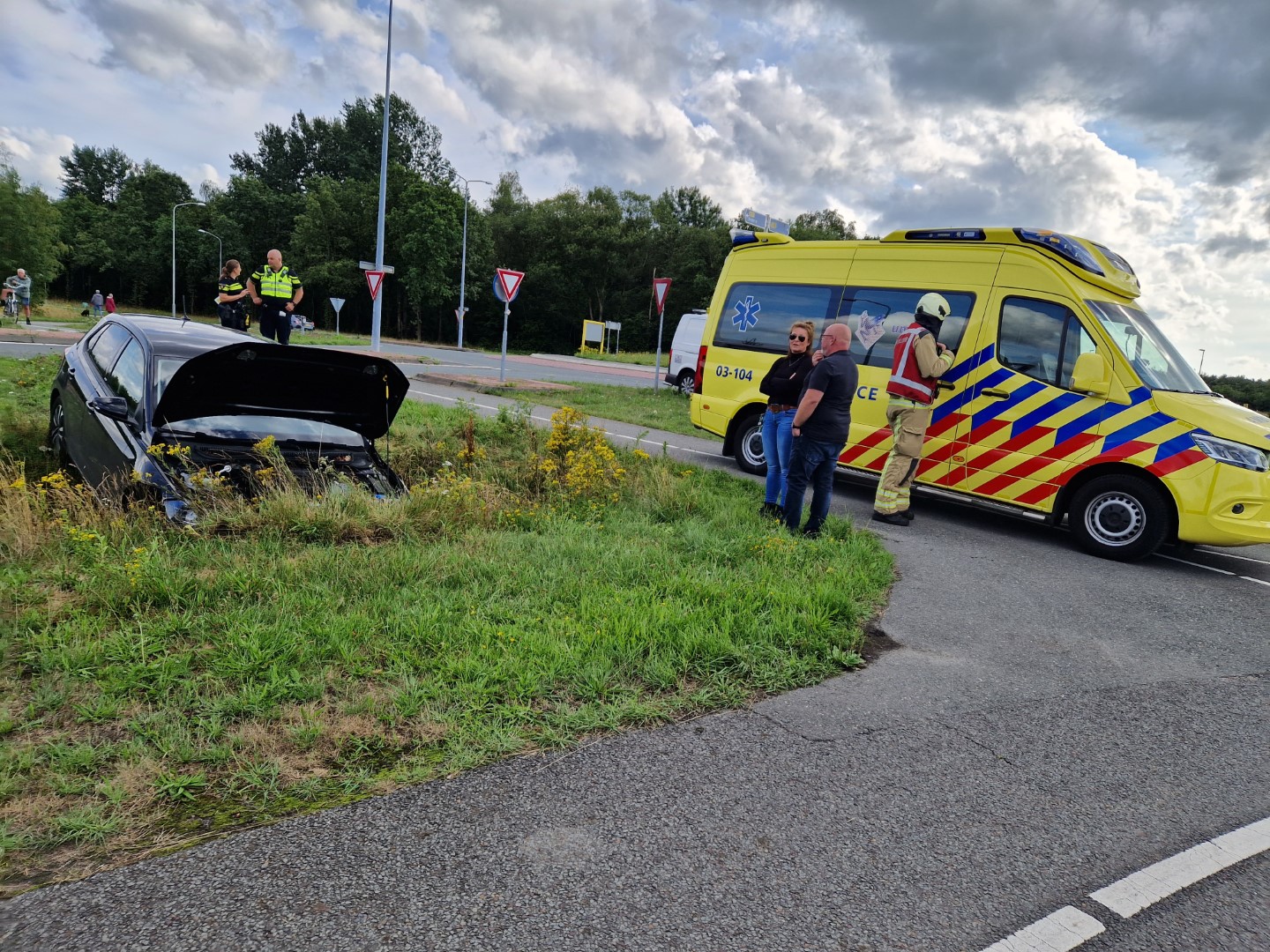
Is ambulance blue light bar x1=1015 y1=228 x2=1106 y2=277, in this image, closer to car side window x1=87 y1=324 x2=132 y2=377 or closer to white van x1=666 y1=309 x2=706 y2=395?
car side window x1=87 y1=324 x2=132 y2=377

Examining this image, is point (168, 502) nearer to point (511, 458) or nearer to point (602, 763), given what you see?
point (602, 763)

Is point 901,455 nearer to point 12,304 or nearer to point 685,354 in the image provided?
point 685,354

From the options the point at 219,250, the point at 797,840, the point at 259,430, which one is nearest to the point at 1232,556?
the point at 797,840

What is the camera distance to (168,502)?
4.40 meters

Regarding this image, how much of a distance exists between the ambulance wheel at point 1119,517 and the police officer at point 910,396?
1.45 m

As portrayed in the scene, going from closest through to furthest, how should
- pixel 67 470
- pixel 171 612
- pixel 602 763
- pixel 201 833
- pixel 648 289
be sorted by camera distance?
pixel 201 833
pixel 602 763
pixel 171 612
pixel 67 470
pixel 648 289

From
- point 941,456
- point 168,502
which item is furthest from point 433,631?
point 941,456

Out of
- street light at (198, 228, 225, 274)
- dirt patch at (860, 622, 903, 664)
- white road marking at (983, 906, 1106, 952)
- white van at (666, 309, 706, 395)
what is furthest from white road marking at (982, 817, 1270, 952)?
street light at (198, 228, 225, 274)

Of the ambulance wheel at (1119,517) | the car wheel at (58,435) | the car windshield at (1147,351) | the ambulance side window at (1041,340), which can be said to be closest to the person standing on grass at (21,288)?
the car wheel at (58,435)

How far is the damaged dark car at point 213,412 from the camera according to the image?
4.72 metres

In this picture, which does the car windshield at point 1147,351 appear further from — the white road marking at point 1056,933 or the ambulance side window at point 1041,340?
the white road marking at point 1056,933

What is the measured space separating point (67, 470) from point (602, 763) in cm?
485

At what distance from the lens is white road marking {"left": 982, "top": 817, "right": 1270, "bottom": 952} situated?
2.24 meters

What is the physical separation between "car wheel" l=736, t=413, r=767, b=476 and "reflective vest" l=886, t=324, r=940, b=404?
2293mm
